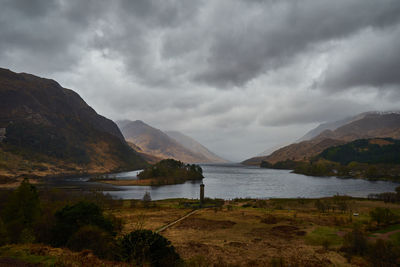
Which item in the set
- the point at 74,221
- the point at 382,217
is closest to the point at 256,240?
the point at 74,221

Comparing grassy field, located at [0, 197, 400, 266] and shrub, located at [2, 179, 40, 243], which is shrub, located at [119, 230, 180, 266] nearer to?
grassy field, located at [0, 197, 400, 266]

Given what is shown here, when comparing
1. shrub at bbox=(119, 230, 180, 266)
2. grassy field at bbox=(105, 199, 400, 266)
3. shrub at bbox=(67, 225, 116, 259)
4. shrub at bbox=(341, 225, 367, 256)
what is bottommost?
grassy field at bbox=(105, 199, 400, 266)

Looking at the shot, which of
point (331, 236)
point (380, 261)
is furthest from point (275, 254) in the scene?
point (331, 236)

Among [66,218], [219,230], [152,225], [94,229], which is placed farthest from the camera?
[152,225]

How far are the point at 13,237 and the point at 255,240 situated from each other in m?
36.3

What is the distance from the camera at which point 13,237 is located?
34.5 metres

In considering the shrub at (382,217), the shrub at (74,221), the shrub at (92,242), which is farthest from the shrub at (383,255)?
the shrub at (74,221)

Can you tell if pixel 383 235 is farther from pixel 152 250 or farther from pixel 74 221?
pixel 74 221

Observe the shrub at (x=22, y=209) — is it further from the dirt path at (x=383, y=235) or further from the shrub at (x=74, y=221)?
the dirt path at (x=383, y=235)

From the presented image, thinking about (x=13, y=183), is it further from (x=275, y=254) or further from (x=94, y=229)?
(x=275, y=254)

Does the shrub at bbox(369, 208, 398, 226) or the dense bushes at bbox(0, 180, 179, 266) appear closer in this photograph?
the dense bushes at bbox(0, 180, 179, 266)

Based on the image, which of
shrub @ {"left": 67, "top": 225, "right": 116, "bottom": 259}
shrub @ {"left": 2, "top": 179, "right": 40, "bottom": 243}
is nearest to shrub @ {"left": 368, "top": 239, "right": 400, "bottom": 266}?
shrub @ {"left": 67, "top": 225, "right": 116, "bottom": 259}

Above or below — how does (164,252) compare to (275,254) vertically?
above

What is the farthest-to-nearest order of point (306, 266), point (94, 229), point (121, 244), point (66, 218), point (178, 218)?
point (178, 218)
point (66, 218)
point (94, 229)
point (306, 266)
point (121, 244)
